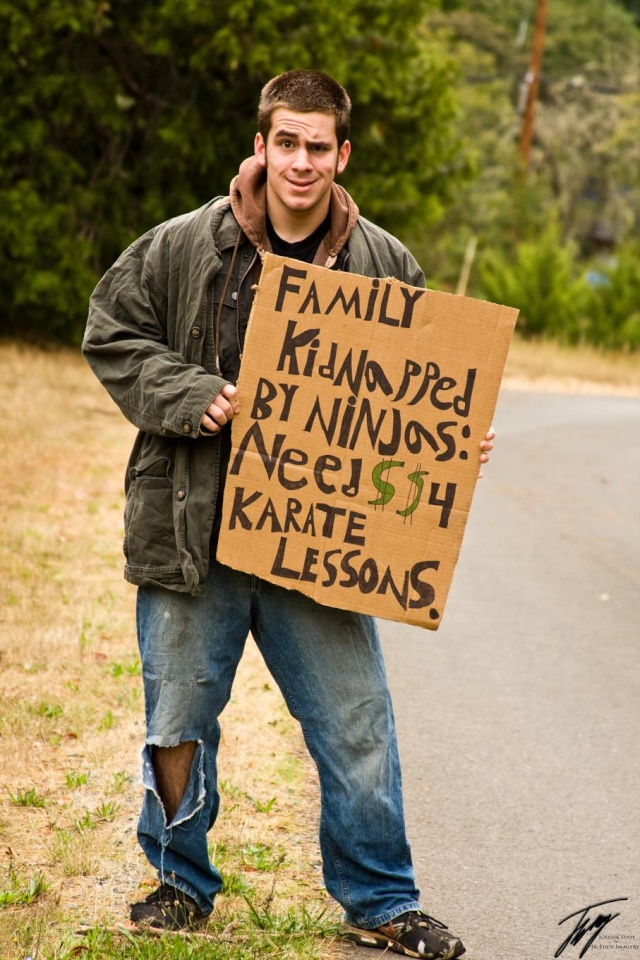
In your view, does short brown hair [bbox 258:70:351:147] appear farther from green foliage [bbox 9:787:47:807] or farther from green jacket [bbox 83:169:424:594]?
green foliage [bbox 9:787:47:807]

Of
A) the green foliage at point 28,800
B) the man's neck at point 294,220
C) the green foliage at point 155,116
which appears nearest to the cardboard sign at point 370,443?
the man's neck at point 294,220

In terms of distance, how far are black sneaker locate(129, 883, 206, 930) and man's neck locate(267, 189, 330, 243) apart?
1723 millimetres

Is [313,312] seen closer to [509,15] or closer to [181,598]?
[181,598]

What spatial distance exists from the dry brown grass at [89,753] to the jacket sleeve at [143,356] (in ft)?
4.48

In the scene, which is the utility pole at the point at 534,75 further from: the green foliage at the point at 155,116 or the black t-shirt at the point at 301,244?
the black t-shirt at the point at 301,244

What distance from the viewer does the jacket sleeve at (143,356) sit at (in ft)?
10.7

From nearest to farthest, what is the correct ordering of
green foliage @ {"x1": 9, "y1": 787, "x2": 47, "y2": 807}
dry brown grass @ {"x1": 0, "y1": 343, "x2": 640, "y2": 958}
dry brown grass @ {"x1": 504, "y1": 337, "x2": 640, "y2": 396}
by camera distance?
dry brown grass @ {"x1": 0, "y1": 343, "x2": 640, "y2": 958} → green foliage @ {"x1": 9, "y1": 787, "x2": 47, "y2": 807} → dry brown grass @ {"x1": 504, "y1": 337, "x2": 640, "y2": 396}

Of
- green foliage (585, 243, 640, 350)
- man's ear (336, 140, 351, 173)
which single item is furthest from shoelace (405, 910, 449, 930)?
green foliage (585, 243, 640, 350)

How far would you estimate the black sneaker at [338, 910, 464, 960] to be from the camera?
3510mm

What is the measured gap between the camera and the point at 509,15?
156 ft

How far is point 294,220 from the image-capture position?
11.3 ft

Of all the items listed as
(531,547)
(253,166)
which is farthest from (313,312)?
(531,547)

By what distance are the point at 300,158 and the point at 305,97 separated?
0.17 metres

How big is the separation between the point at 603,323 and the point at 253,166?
82.3 feet
